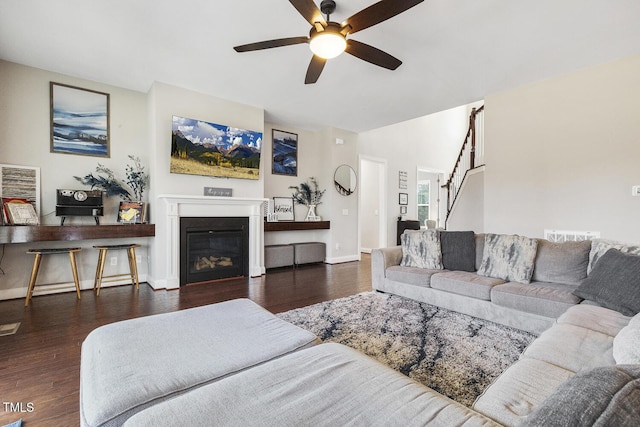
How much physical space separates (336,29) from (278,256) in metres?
3.73

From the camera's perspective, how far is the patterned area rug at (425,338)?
1815mm

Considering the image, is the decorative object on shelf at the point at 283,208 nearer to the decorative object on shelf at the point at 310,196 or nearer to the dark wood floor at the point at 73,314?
the decorative object on shelf at the point at 310,196

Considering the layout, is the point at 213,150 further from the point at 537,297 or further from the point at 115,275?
the point at 537,297

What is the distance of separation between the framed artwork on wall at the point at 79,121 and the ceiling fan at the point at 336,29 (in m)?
2.60

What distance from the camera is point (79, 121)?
3758 millimetres

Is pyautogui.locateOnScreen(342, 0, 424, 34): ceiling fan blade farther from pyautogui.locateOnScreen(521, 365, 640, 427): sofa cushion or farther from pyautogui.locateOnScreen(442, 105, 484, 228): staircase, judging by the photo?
pyautogui.locateOnScreen(442, 105, 484, 228): staircase

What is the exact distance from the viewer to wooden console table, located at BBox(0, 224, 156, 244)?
305 centimetres

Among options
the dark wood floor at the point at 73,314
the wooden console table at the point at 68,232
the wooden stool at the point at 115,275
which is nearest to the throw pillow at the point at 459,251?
the dark wood floor at the point at 73,314

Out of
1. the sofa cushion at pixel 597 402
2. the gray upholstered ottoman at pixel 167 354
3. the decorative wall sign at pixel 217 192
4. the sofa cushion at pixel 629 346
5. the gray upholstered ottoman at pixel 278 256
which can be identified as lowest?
the gray upholstered ottoman at pixel 278 256

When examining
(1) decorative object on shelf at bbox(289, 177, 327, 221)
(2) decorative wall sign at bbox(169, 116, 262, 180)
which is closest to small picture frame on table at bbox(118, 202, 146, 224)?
(2) decorative wall sign at bbox(169, 116, 262, 180)

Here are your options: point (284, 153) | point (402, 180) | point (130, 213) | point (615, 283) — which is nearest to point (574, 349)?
point (615, 283)

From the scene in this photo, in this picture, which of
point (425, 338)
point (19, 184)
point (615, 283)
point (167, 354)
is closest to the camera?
point (167, 354)

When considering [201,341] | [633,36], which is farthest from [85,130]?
[633,36]

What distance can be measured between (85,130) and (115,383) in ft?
12.9
